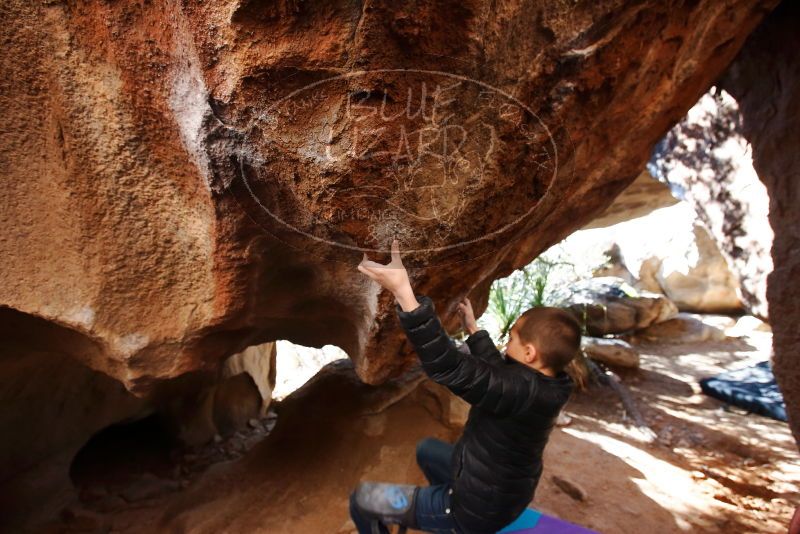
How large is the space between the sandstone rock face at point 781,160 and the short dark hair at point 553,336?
72.8 inches

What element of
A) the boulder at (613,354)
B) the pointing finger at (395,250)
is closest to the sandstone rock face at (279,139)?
the pointing finger at (395,250)

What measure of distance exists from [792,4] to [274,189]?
2961mm

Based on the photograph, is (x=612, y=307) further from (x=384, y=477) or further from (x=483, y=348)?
(x=483, y=348)

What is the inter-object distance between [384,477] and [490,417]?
124cm

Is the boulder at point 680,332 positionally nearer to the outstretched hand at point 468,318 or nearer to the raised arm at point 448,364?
the outstretched hand at point 468,318

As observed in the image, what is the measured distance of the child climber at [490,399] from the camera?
115cm

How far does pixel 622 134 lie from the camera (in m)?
1.75

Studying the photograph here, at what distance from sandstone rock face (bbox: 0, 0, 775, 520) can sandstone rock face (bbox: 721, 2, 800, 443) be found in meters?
1.00

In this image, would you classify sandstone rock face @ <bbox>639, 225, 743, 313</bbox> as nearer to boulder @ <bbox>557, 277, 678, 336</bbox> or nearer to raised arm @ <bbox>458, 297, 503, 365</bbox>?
boulder @ <bbox>557, 277, 678, 336</bbox>

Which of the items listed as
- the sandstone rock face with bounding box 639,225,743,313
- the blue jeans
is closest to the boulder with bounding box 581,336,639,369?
the sandstone rock face with bounding box 639,225,743,313

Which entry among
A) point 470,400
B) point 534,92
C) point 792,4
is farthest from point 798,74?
point 470,400

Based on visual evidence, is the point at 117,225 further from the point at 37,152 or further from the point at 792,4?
the point at 792,4

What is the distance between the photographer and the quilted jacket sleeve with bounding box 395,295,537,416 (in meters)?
1.13

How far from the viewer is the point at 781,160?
97.7 inches
